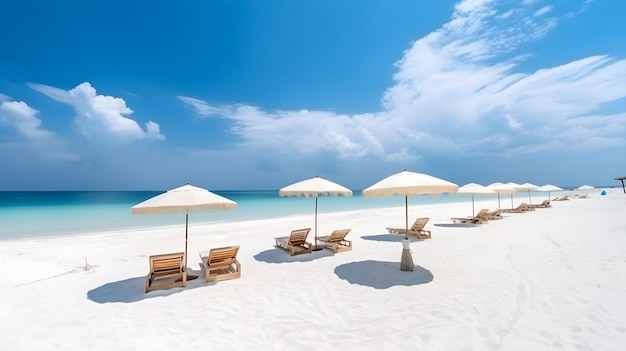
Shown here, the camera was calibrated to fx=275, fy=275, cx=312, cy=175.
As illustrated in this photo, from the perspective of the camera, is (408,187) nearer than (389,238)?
Yes

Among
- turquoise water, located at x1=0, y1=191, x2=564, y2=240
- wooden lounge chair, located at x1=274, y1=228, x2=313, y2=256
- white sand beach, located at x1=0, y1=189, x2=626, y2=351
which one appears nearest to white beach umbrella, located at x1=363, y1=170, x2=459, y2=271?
white sand beach, located at x1=0, y1=189, x2=626, y2=351

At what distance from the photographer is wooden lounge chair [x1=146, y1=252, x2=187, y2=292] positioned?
17.5ft

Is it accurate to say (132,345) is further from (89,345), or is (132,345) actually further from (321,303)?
(321,303)

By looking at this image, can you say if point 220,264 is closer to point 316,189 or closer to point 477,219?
point 316,189

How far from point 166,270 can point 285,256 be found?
3343 mm

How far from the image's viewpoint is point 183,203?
5449 mm

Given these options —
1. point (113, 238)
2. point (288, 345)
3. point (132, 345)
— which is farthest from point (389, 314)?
point (113, 238)

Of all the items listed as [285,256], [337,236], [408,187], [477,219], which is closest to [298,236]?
[285,256]

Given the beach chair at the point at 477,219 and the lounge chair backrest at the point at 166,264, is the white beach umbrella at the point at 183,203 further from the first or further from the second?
the beach chair at the point at 477,219

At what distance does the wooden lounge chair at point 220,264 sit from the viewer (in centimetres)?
584

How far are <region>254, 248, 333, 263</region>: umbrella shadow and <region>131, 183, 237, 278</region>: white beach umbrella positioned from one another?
2.50m

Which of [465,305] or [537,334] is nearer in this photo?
[537,334]

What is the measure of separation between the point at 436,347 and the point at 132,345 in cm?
383

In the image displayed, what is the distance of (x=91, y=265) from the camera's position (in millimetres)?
7711
